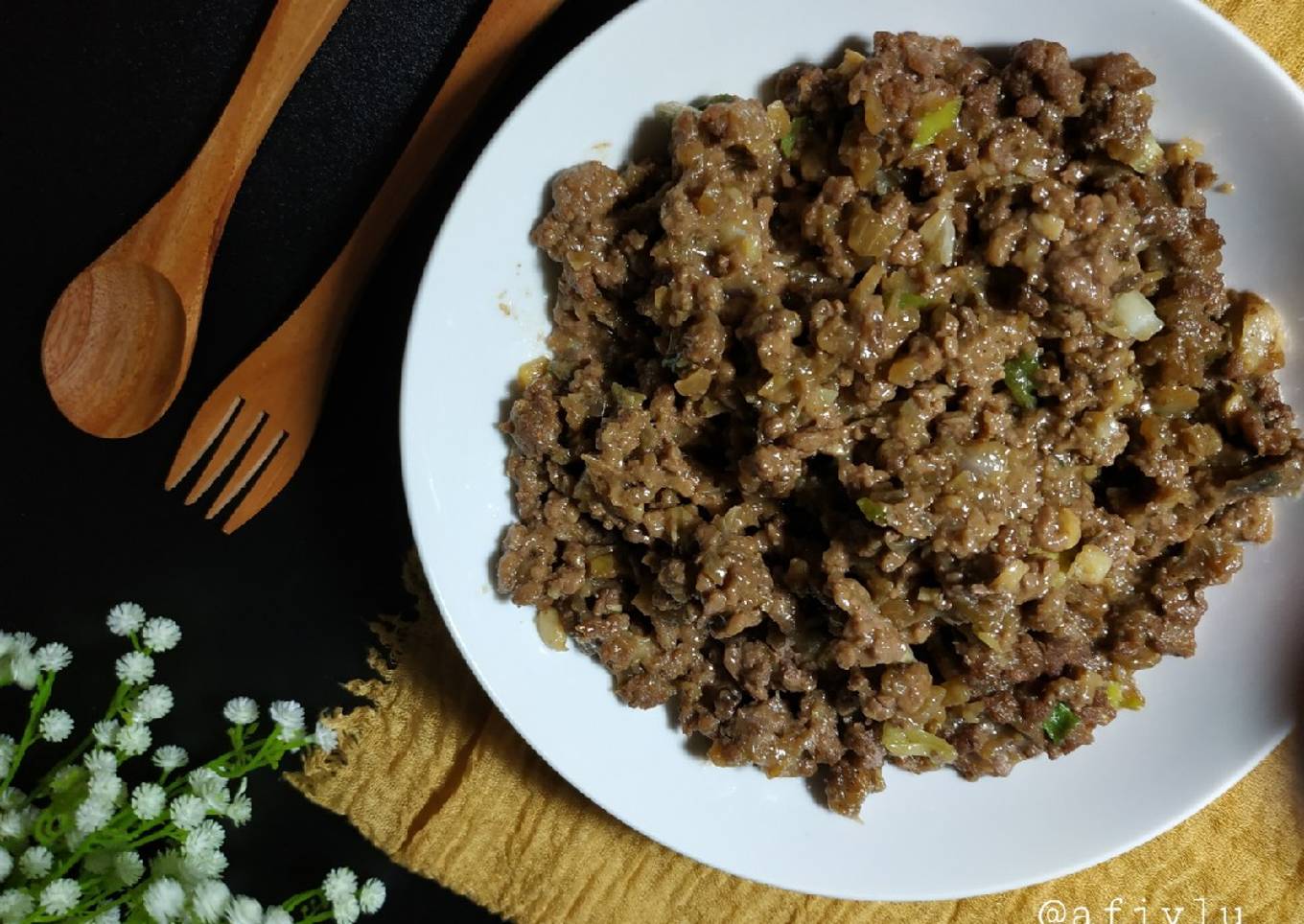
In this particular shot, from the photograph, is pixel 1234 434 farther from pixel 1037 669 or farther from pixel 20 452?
pixel 20 452

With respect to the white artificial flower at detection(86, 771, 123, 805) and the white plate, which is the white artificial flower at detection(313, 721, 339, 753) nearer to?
the white artificial flower at detection(86, 771, 123, 805)

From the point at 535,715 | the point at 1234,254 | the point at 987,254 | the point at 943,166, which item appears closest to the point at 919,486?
the point at 987,254

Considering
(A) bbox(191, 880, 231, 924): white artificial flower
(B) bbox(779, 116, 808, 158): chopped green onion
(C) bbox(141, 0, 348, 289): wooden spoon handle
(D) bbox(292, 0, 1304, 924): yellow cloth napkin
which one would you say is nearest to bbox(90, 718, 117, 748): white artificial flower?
(A) bbox(191, 880, 231, 924): white artificial flower

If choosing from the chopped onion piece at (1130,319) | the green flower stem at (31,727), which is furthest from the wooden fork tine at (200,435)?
A: the chopped onion piece at (1130,319)

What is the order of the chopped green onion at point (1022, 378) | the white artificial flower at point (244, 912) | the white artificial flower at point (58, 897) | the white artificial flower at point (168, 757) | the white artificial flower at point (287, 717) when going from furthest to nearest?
the white artificial flower at point (287, 717) → the white artificial flower at point (168, 757) → the white artificial flower at point (244, 912) → the white artificial flower at point (58, 897) → the chopped green onion at point (1022, 378)

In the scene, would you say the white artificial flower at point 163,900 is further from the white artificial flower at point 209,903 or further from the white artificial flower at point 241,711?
the white artificial flower at point 241,711
